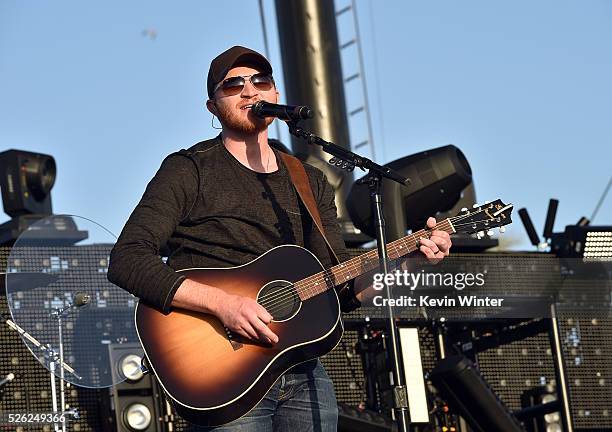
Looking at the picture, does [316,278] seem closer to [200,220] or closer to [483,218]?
[200,220]

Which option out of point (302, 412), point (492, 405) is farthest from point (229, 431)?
point (492, 405)

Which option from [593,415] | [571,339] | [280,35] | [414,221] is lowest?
[593,415]

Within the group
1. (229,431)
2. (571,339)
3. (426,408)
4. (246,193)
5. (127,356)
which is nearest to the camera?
(229,431)

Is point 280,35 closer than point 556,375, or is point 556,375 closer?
point 556,375

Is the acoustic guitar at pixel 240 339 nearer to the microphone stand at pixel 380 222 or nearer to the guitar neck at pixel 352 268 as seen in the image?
the guitar neck at pixel 352 268

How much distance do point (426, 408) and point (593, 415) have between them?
113 cm

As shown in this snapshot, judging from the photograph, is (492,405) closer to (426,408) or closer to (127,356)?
(426,408)

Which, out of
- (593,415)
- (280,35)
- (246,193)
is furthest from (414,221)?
(246,193)

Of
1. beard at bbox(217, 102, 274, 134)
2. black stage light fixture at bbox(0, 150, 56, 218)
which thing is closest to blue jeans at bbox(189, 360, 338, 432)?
beard at bbox(217, 102, 274, 134)

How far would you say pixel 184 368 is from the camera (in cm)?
362

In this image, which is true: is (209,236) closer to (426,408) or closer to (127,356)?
(127,356)

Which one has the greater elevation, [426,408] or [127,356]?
[127,356]

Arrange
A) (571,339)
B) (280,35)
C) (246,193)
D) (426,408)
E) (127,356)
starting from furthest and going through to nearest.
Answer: (280,35) → (571,339) → (426,408) → (127,356) → (246,193)

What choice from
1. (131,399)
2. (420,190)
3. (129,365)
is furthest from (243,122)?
(420,190)
